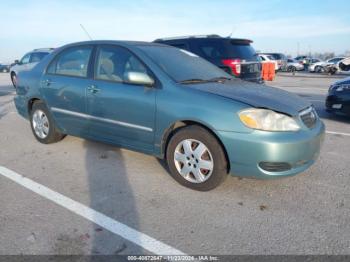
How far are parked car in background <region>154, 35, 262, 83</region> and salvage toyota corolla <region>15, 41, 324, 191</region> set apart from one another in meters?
3.08

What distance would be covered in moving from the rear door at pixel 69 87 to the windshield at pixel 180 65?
0.96 meters

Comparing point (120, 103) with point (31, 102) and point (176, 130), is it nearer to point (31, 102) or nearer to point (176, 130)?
point (176, 130)

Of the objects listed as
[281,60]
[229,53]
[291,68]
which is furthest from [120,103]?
[291,68]

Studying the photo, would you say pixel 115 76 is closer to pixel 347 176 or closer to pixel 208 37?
pixel 347 176

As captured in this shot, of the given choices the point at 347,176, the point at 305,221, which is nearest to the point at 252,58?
the point at 347,176

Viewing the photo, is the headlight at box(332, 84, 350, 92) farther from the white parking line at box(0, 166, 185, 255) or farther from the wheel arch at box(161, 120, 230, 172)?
the white parking line at box(0, 166, 185, 255)

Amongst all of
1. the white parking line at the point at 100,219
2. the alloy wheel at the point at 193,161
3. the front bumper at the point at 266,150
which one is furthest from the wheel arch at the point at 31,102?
the front bumper at the point at 266,150

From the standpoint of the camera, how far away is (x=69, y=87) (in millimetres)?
4668

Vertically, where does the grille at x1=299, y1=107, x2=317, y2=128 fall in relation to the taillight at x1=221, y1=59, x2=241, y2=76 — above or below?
below

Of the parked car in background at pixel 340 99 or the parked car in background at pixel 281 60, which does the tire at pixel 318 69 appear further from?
the parked car in background at pixel 340 99

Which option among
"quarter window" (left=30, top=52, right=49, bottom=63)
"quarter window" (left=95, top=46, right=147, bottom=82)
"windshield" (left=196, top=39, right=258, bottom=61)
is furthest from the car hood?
"quarter window" (left=30, top=52, right=49, bottom=63)

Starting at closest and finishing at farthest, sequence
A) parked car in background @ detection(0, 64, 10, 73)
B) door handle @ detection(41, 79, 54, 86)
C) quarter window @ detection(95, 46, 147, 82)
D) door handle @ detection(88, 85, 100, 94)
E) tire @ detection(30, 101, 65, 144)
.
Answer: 1. quarter window @ detection(95, 46, 147, 82)
2. door handle @ detection(88, 85, 100, 94)
3. door handle @ detection(41, 79, 54, 86)
4. tire @ detection(30, 101, 65, 144)
5. parked car in background @ detection(0, 64, 10, 73)

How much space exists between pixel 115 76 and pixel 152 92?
27.4 inches

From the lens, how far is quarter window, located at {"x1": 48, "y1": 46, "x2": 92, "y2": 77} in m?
4.61
